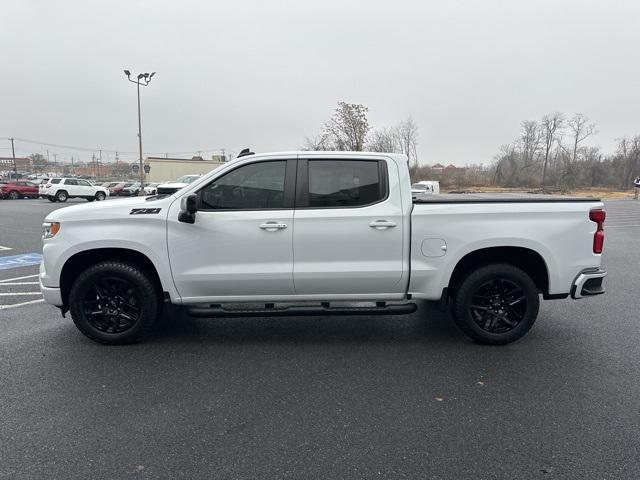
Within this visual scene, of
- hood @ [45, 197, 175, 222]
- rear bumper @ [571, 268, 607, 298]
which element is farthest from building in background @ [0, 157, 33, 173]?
rear bumper @ [571, 268, 607, 298]

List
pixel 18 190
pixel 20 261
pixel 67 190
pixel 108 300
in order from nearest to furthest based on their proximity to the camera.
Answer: pixel 108 300, pixel 20 261, pixel 67 190, pixel 18 190

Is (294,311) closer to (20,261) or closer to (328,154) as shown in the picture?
(328,154)

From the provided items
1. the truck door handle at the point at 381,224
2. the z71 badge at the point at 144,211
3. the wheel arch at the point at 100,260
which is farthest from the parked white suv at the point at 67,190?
the truck door handle at the point at 381,224

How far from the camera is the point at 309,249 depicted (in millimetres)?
4312

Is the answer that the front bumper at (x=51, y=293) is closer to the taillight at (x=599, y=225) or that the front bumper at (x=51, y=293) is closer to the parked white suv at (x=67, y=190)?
the taillight at (x=599, y=225)

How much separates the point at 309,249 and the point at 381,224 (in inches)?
28.7

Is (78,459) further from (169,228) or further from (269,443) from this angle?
(169,228)

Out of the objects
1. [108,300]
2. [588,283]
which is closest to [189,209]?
[108,300]

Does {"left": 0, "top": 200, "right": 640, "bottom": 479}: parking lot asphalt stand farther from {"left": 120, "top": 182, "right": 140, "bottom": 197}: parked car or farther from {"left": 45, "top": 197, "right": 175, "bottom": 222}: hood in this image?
{"left": 120, "top": 182, "right": 140, "bottom": 197}: parked car

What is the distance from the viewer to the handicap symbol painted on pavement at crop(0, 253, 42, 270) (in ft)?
28.5

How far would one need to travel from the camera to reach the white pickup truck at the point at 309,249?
169 inches

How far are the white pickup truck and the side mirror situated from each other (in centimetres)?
1

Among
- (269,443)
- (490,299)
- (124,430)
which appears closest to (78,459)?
(124,430)

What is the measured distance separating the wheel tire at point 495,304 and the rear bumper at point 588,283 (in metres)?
0.38
